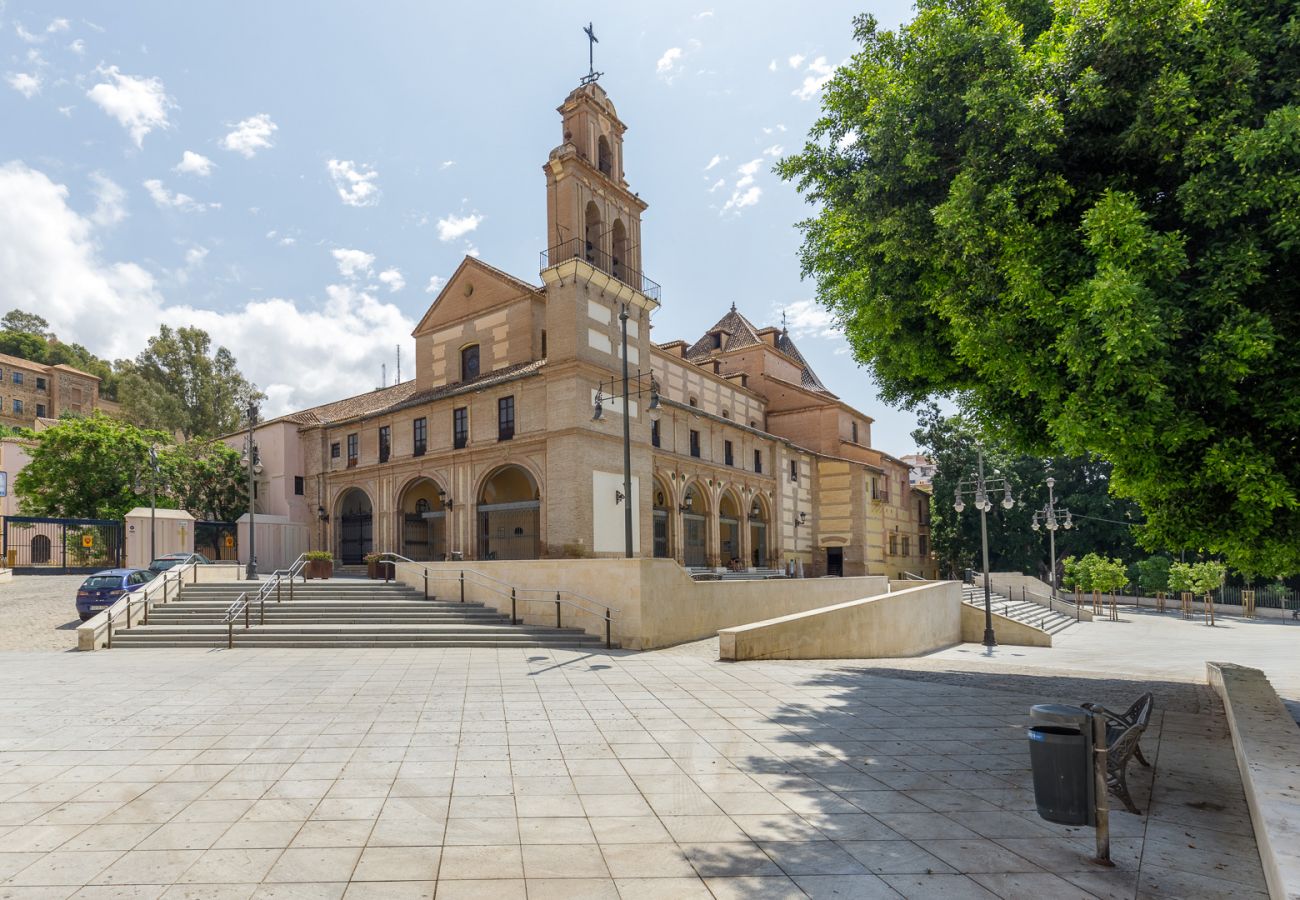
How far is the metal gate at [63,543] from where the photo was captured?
28.3 metres

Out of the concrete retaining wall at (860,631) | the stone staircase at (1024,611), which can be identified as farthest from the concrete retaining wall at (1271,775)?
the stone staircase at (1024,611)

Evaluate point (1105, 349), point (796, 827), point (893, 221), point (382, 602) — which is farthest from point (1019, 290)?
point (382, 602)

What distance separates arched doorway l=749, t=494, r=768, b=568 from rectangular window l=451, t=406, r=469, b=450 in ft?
53.7

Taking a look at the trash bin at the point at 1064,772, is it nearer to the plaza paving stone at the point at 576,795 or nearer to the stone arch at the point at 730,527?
the plaza paving stone at the point at 576,795

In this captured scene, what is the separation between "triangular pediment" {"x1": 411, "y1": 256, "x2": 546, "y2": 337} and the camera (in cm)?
2898

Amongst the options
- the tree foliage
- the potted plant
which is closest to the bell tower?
the potted plant

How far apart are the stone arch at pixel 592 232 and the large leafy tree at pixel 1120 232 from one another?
738 inches

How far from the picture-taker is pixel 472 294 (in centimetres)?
3030

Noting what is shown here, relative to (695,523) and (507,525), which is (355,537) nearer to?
(507,525)

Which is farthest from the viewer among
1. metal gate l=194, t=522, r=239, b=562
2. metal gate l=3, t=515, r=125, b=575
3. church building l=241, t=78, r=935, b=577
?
metal gate l=194, t=522, r=239, b=562

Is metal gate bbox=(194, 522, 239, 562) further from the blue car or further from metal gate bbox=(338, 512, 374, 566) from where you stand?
the blue car

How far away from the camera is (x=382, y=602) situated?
18.7 meters

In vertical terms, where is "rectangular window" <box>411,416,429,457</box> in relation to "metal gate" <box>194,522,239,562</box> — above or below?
above

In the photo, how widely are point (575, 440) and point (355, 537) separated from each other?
1496 cm
